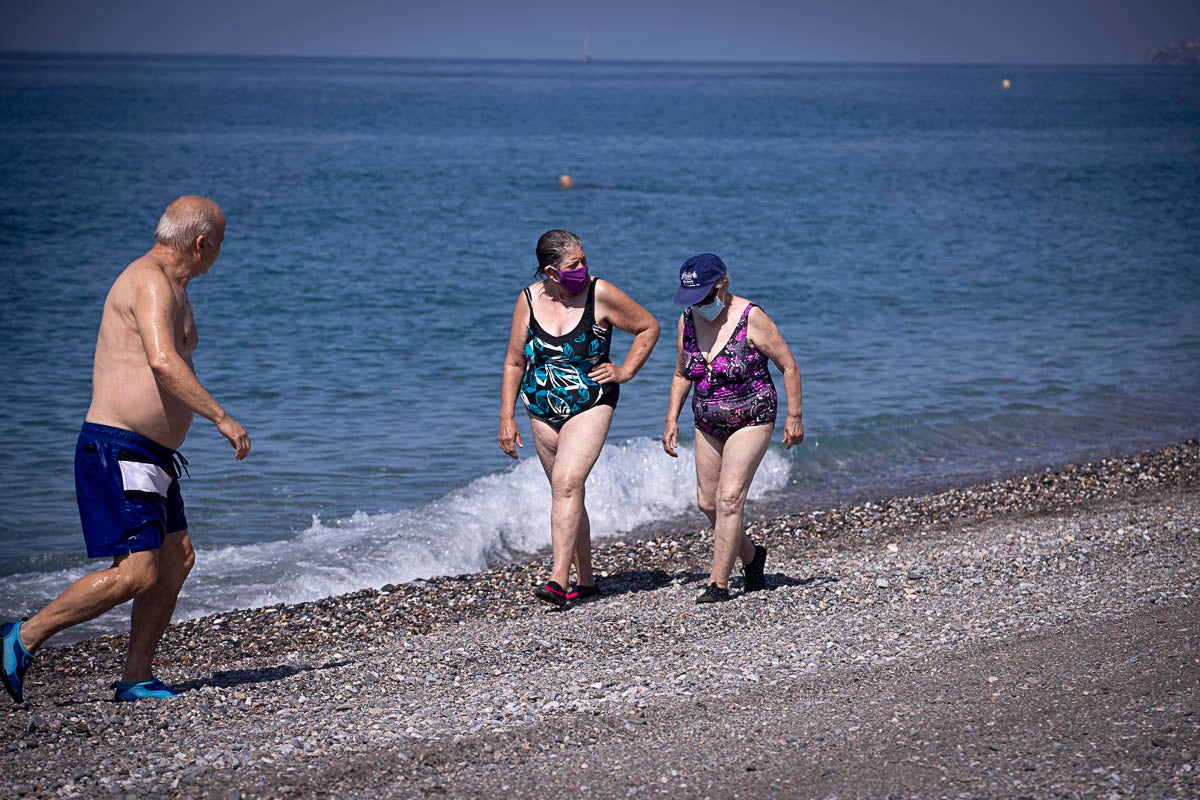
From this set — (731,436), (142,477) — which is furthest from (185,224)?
(731,436)

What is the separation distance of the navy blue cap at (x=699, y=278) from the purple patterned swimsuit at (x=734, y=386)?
276mm

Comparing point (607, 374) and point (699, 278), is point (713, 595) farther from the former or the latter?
point (699, 278)

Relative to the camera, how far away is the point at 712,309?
240 inches

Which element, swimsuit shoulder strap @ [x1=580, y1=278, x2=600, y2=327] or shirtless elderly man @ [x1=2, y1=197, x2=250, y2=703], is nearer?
shirtless elderly man @ [x1=2, y1=197, x2=250, y2=703]

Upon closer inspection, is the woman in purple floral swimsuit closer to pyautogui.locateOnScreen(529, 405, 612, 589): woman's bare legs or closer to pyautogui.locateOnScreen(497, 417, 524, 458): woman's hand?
pyautogui.locateOnScreen(529, 405, 612, 589): woman's bare legs

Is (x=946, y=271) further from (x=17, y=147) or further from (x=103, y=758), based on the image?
(x=17, y=147)

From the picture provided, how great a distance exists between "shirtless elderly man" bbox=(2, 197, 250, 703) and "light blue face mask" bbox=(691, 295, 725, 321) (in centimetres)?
248

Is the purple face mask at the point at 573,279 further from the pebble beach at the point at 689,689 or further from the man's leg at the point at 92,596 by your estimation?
the man's leg at the point at 92,596

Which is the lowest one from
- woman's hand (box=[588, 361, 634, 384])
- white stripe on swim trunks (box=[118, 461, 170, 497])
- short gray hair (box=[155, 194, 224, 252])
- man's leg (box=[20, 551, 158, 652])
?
man's leg (box=[20, 551, 158, 652])

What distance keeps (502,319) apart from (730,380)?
42.3 ft

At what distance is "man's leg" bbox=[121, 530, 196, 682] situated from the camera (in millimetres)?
4850

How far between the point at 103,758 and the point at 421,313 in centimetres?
1506

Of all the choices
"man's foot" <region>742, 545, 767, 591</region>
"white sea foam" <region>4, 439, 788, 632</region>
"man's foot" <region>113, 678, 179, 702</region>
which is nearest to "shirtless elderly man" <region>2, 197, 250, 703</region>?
"man's foot" <region>113, 678, 179, 702</region>

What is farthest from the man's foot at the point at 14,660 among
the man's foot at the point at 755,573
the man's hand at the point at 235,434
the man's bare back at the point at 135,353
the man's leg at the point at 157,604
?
the man's foot at the point at 755,573
